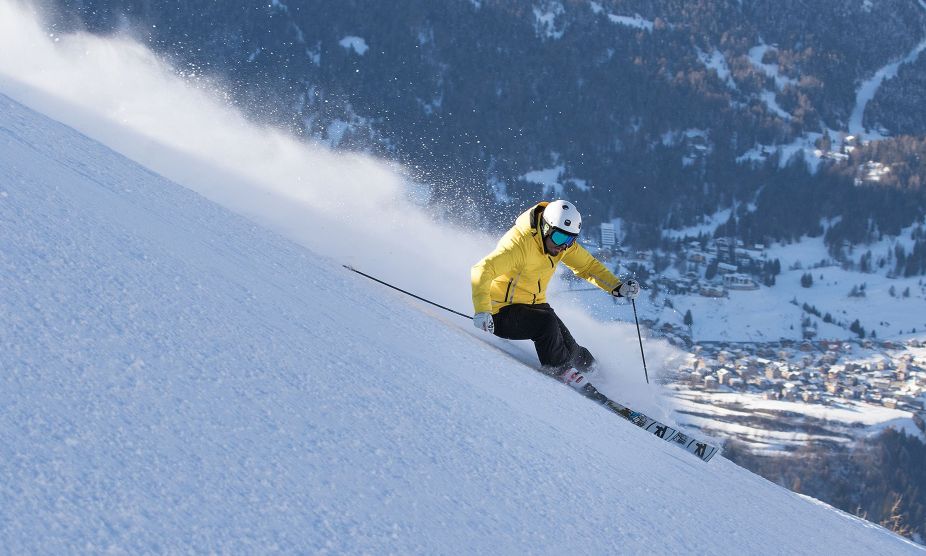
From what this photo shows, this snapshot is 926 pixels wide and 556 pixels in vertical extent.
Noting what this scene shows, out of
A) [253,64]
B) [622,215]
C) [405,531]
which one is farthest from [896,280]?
[405,531]

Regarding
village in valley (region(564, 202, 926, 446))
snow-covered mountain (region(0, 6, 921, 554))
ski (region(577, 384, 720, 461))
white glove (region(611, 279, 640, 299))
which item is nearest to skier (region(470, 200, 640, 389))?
ski (region(577, 384, 720, 461))

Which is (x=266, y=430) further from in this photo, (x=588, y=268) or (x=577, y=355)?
(x=588, y=268)

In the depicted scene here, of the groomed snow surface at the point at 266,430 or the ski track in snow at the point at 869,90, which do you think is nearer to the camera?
the groomed snow surface at the point at 266,430

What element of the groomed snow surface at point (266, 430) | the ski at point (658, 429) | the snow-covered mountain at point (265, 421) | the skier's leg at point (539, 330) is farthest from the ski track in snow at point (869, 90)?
the groomed snow surface at point (266, 430)

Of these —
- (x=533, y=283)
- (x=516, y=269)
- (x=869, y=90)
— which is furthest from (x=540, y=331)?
(x=869, y=90)

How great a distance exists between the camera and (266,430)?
8.03 ft

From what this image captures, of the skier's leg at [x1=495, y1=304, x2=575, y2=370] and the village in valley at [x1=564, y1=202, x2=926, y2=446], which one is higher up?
the village in valley at [x1=564, y1=202, x2=926, y2=446]

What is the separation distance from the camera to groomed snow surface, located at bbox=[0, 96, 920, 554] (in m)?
1.93

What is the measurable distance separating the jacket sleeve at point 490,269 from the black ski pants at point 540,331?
0.30m

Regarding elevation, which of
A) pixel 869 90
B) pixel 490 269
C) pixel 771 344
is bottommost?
pixel 490 269

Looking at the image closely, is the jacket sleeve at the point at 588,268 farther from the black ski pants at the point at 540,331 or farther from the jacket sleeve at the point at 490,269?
the jacket sleeve at the point at 490,269

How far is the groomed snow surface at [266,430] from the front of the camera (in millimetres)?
1931

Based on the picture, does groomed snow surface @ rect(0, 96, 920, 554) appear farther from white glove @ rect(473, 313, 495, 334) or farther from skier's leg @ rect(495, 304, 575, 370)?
skier's leg @ rect(495, 304, 575, 370)

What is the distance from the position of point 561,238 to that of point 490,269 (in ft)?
1.87
